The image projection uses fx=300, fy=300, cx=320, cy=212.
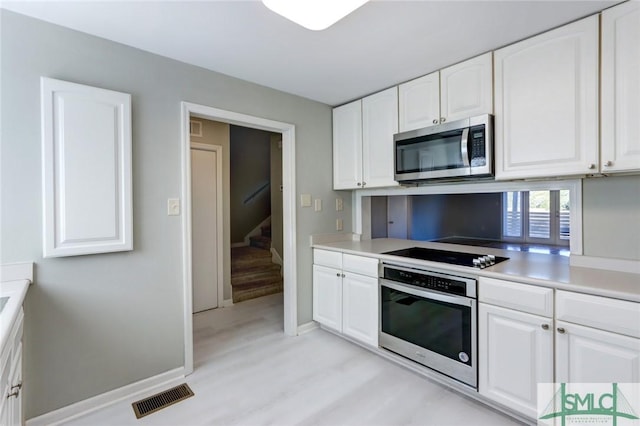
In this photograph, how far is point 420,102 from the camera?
2.41 meters

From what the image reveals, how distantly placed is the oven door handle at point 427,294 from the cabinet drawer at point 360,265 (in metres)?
0.12

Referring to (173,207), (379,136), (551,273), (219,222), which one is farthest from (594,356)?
(219,222)

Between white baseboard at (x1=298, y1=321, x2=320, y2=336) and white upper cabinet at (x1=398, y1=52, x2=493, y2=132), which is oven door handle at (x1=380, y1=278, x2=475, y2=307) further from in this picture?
white upper cabinet at (x1=398, y1=52, x2=493, y2=132)

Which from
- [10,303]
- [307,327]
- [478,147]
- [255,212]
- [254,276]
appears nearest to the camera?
[10,303]

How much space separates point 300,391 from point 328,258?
1154 millimetres

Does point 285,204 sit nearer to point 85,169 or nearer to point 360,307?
point 360,307

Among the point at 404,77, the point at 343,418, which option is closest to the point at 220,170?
the point at 404,77

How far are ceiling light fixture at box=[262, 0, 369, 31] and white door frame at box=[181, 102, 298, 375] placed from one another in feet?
4.00

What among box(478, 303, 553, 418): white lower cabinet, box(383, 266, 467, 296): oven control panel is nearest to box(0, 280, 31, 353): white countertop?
box(383, 266, 467, 296): oven control panel

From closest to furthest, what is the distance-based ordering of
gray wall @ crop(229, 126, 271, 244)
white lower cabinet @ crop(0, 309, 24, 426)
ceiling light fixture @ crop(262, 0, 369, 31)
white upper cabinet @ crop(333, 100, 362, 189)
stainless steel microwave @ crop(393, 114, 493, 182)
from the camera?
1. white lower cabinet @ crop(0, 309, 24, 426)
2. ceiling light fixture @ crop(262, 0, 369, 31)
3. stainless steel microwave @ crop(393, 114, 493, 182)
4. white upper cabinet @ crop(333, 100, 362, 189)
5. gray wall @ crop(229, 126, 271, 244)

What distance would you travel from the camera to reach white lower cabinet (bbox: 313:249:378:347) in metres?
2.45

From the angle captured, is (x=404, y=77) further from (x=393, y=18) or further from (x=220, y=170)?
(x=220, y=170)

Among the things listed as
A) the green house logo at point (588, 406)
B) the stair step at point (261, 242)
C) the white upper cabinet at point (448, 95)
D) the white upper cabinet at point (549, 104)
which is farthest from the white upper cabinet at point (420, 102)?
the stair step at point (261, 242)

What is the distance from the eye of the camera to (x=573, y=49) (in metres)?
1.68
